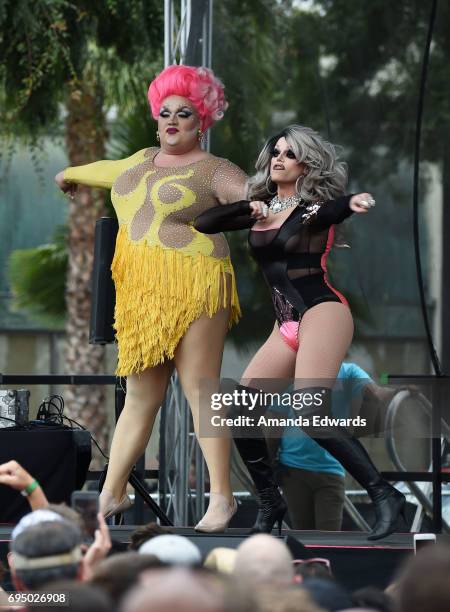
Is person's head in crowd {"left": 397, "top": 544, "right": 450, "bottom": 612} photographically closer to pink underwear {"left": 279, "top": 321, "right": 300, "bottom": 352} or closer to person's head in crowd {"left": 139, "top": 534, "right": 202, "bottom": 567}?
person's head in crowd {"left": 139, "top": 534, "right": 202, "bottom": 567}

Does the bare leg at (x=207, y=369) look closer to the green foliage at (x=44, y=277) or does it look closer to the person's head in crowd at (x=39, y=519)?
the person's head in crowd at (x=39, y=519)

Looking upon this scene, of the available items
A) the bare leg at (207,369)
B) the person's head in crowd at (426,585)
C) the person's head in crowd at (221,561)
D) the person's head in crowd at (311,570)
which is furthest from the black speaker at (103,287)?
the person's head in crowd at (426,585)

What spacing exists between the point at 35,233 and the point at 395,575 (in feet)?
29.1

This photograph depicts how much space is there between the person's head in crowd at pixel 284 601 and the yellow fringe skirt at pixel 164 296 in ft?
8.05

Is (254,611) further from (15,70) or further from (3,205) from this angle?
(3,205)

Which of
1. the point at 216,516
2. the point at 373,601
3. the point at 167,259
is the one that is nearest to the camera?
the point at 373,601

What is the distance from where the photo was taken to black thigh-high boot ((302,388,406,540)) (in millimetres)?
4344

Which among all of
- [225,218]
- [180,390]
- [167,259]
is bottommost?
[180,390]

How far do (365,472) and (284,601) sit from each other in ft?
6.98

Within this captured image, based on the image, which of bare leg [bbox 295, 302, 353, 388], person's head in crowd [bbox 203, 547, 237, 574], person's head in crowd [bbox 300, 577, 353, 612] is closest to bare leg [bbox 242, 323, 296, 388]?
bare leg [bbox 295, 302, 353, 388]

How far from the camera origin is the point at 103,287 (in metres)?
5.14

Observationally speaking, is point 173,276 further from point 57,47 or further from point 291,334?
point 57,47

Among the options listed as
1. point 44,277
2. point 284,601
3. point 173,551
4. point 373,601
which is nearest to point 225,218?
point 173,551

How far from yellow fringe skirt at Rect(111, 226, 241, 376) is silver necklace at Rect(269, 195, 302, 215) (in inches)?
14.3
